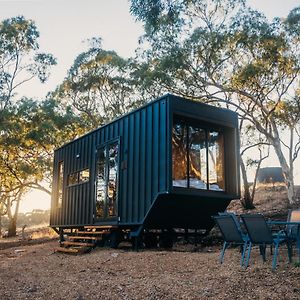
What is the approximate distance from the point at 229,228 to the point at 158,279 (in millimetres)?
1435

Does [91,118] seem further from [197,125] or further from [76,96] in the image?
[197,125]

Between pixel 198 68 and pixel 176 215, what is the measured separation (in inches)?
325

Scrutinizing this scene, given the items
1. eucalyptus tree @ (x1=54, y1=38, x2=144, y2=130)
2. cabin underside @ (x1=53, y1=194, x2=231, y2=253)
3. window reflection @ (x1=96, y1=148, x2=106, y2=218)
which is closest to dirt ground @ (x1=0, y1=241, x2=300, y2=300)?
cabin underside @ (x1=53, y1=194, x2=231, y2=253)

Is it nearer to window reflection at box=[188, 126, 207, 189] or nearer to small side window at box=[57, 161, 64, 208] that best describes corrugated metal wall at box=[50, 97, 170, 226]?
window reflection at box=[188, 126, 207, 189]

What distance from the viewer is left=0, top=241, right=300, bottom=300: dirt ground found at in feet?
14.4

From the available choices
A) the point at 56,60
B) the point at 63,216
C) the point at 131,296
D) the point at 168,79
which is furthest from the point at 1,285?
the point at 56,60

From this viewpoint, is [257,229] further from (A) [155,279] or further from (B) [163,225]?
(B) [163,225]

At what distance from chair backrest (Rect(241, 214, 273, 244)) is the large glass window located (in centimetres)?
252

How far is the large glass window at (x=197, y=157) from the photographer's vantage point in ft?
26.0

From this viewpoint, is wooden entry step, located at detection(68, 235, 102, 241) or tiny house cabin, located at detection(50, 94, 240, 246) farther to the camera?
wooden entry step, located at detection(68, 235, 102, 241)

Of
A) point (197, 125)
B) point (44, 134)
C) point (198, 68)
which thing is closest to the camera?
point (197, 125)

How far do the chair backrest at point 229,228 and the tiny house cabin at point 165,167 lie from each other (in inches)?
65.0

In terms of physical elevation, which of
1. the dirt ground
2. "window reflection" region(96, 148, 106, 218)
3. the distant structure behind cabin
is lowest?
the dirt ground

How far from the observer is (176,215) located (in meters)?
8.50
